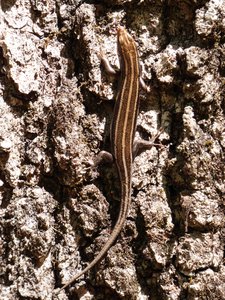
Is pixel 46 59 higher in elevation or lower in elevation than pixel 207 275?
higher

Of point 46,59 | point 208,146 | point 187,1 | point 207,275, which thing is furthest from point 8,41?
point 207,275

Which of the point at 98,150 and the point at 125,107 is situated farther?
the point at 125,107

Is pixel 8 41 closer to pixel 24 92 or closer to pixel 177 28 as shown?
pixel 24 92

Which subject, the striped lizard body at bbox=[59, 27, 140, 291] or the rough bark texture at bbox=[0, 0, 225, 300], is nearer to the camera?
the rough bark texture at bbox=[0, 0, 225, 300]

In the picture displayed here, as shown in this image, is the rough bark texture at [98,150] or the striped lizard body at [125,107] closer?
the rough bark texture at [98,150]

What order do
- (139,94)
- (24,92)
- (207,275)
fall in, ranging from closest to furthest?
(207,275) → (24,92) → (139,94)

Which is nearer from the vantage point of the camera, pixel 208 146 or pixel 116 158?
pixel 208 146

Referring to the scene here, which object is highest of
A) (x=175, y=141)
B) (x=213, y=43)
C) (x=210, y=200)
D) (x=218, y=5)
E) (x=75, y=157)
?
(x=218, y=5)

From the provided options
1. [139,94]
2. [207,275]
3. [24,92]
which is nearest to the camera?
[207,275]
